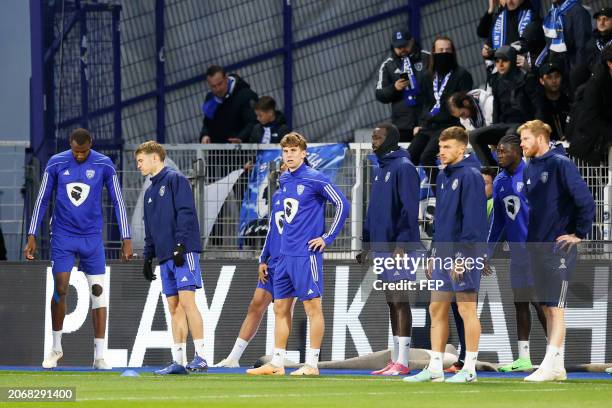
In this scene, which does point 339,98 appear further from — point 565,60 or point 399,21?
point 565,60

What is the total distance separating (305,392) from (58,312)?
14.3 feet

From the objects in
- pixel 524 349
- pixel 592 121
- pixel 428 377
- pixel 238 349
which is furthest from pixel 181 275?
pixel 592 121

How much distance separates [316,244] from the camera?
45.9 ft

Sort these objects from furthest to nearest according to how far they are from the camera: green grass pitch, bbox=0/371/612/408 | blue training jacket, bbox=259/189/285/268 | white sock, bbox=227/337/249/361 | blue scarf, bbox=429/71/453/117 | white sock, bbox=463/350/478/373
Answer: blue scarf, bbox=429/71/453/117 → white sock, bbox=227/337/249/361 → blue training jacket, bbox=259/189/285/268 → white sock, bbox=463/350/478/373 → green grass pitch, bbox=0/371/612/408

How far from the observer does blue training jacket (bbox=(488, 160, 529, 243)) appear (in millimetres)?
14930

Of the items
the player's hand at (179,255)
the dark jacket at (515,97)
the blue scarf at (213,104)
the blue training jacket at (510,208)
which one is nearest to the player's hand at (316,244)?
the player's hand at (179,255)

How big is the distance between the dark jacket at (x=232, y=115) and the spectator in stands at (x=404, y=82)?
65.0 inches

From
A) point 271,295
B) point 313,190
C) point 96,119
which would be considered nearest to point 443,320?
point 313,190

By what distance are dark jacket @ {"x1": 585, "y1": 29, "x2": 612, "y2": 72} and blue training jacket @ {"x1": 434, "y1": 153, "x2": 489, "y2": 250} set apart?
13.9ft

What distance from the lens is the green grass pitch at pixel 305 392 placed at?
1083 centimetres

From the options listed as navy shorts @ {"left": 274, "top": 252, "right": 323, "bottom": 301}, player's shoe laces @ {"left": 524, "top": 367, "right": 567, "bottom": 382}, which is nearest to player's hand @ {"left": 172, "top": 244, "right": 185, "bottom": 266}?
navy shorts @ {"left": 274, "top": 252, "right": 323, "bottom": 301}

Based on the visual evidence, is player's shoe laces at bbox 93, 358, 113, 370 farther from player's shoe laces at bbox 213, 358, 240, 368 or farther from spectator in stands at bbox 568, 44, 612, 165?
spectator in stands at bbox 568, 44, 612, 165

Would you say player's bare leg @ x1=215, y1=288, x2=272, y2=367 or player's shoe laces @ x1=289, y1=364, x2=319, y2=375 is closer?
player's shoe laces @ x1=289, y1=364, x2=319, y2=375

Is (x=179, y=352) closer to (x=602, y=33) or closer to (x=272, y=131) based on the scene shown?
(x=272, y=131)
